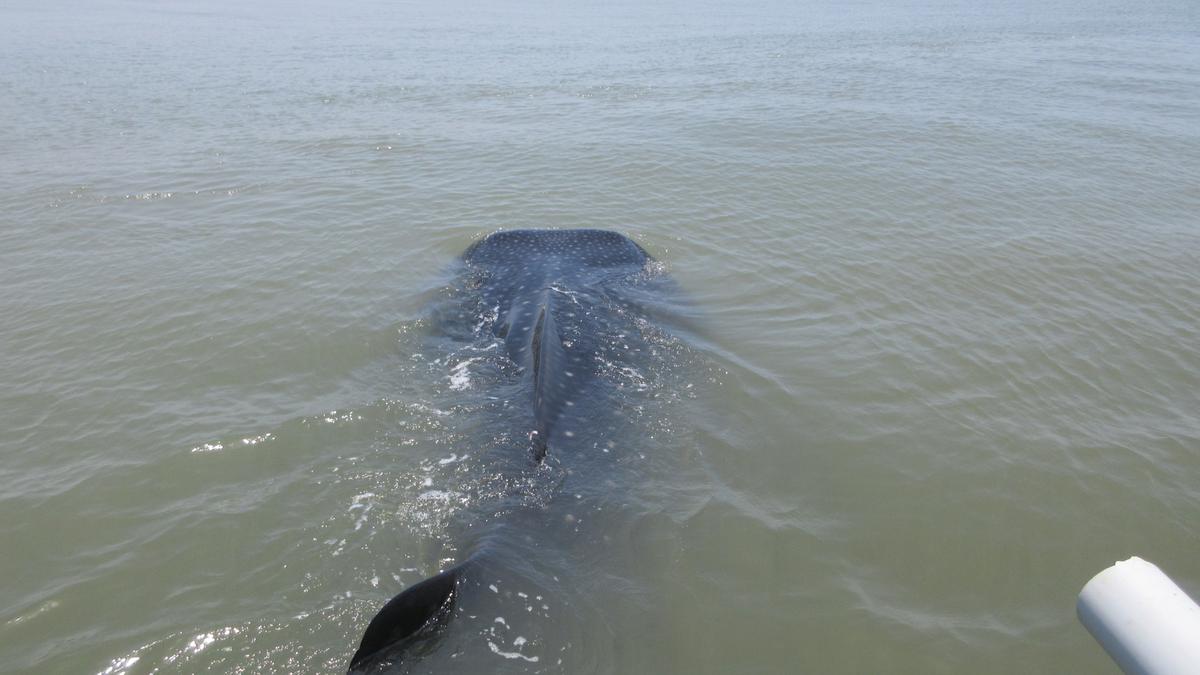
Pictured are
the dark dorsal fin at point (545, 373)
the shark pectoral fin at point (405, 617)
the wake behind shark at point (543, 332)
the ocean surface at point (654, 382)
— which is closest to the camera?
the shark pectoral fin at point (405, 617)

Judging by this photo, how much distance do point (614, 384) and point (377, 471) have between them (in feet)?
7.74

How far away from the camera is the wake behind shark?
157 inches

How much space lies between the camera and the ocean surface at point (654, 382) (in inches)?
182

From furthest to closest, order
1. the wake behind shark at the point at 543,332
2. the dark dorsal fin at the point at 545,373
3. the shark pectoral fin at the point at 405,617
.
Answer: the dark dorsal fin at the point at 545,373, the wake behind shark at the point at 543,332, the shark pectoral fin at the point at 405,617

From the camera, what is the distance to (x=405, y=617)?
12.8 feet

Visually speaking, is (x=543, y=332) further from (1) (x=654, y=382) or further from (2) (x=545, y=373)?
(1) (x=654, y=382)

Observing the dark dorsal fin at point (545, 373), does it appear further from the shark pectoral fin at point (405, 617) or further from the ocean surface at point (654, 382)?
the shark pectoral fin at point (405, 617)

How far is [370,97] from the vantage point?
2091 centimetres

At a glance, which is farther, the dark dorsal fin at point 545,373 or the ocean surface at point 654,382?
the dark dorsal fin at point 545,373

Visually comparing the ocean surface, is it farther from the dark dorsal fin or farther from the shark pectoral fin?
the dark dorsal fin

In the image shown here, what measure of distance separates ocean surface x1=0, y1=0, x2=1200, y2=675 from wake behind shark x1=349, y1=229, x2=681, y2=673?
468 mm

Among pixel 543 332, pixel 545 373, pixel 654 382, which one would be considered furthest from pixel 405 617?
pixel 654 382

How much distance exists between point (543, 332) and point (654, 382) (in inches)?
49.6

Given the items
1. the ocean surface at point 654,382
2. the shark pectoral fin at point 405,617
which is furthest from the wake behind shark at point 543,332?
the ocean surface at point 654,382
